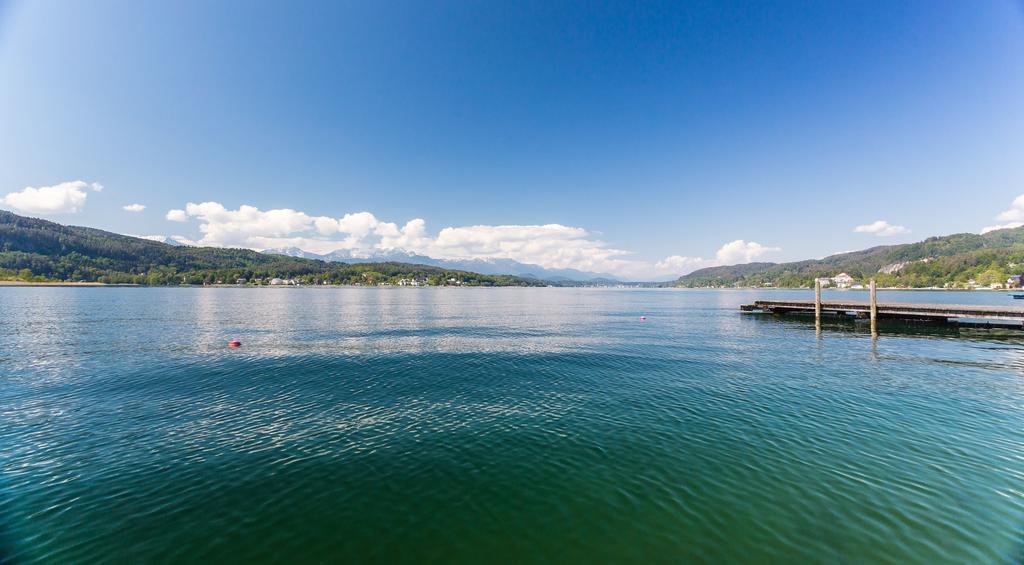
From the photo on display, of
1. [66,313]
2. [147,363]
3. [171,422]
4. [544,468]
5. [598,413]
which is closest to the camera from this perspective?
[544,468]

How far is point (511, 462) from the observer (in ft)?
46.3

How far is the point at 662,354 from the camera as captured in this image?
36.5 meters

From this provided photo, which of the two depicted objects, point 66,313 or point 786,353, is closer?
point 786,353

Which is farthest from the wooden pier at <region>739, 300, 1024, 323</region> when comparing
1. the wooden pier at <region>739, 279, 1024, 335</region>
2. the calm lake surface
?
the calm lake surface

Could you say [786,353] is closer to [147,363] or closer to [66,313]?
[147,363]

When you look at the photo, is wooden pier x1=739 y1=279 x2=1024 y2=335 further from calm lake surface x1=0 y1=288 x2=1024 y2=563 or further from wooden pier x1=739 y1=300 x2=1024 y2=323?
calm lake surface x1=0 y1=288 x2=1024 y2=563

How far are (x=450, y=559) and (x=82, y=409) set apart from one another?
24.7 metres

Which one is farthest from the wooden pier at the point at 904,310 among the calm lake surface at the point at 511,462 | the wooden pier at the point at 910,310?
the calm lake surface at the point at 511,462

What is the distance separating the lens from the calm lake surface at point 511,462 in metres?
9.69

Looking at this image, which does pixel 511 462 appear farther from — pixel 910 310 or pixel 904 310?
pixel 910 310

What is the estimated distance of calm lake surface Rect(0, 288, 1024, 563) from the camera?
9688 mm

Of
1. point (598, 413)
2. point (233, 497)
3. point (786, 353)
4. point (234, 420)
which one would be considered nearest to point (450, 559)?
point (233, 497)

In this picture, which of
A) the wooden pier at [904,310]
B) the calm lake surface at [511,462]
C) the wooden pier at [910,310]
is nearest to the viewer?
the calm lake surface at [511,462]

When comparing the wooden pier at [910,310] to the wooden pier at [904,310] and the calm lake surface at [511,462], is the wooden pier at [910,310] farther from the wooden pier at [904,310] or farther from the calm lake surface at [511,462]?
the calm lake surface at [511,462]
